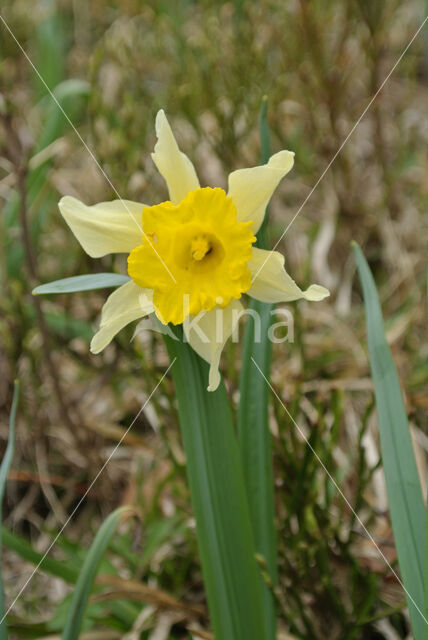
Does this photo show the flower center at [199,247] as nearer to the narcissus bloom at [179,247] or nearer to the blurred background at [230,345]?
the narcissus bloom at [179,247]

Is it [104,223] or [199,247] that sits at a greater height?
[104,223]

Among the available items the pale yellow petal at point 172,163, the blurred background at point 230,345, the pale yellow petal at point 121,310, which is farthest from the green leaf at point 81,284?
the blurred background at point 230,345

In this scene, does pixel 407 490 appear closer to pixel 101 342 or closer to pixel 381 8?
pixel 101 342

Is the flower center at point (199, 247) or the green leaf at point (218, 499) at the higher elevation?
the flower center at point (199, 247)

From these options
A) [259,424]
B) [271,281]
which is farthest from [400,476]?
[271,281]

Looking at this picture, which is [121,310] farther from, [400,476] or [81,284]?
[400,476]

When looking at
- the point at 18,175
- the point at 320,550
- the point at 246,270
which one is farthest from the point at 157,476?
the point at 246,270

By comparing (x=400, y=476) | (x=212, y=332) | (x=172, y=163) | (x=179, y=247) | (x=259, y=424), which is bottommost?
(x=400, y=476)
